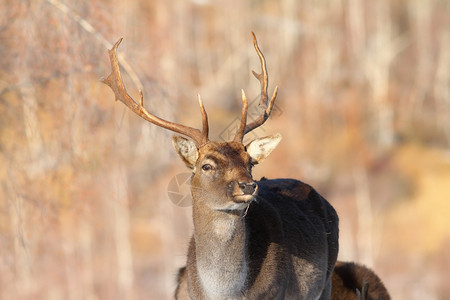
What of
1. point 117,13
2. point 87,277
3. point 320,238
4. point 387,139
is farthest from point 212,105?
point 320,238

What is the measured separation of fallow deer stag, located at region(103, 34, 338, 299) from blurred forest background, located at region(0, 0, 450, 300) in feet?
5.01

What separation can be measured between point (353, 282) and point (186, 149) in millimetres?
3164

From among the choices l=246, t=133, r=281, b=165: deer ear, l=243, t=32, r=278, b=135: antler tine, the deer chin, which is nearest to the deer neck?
the deer chin

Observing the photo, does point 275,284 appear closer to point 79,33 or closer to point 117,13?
point 79,33

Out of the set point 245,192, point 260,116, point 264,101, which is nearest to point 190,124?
point 264,101

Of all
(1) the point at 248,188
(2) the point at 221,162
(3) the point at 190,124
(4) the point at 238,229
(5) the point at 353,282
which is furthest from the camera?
(3) the point at 190,124

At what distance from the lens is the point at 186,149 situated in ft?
22.3

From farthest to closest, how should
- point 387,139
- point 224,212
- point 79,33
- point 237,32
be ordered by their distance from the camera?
point 237,32 < point 387,139 < point 79,33 < point 224,212

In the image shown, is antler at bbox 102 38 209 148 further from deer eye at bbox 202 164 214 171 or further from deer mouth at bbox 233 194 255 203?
deer mouth at bbox 233 194 255 203

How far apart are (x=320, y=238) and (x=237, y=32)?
32.6 m

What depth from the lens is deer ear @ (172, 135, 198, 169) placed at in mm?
6727

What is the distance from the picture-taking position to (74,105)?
10.6 meters

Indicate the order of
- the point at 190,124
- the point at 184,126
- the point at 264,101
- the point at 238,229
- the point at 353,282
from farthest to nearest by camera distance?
1. the point at 190,124
2. the point at 353,282
3. the point at 264,101
4. the point at 184,126
5. the point at 238,229

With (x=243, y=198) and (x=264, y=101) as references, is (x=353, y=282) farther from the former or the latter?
(x=243, y=198)
